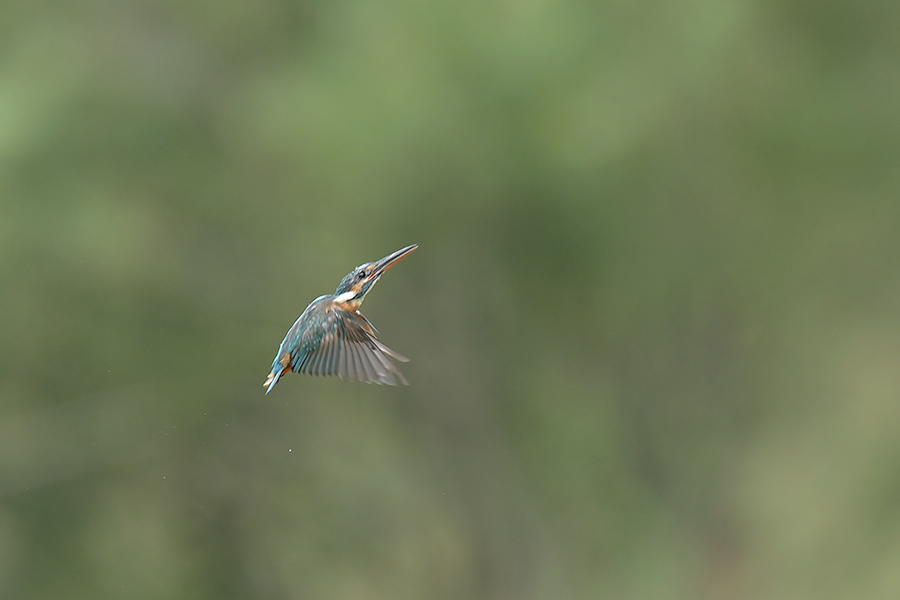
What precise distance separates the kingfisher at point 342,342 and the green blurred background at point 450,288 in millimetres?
2082

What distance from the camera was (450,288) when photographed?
14.9ft

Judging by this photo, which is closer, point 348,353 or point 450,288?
point 348,353

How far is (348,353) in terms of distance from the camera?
2002mm

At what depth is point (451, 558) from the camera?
504 cm

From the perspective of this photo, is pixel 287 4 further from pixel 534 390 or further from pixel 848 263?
pixel 848 263

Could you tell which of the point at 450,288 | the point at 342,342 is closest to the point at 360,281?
the point at 342,342

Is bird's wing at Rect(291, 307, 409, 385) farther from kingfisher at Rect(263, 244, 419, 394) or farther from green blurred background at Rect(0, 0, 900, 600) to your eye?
green blurred background at Rect(0, 0, 900, 600)

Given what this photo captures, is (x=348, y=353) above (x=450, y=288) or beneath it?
beneath

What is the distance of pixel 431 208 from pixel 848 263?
71.0 inches

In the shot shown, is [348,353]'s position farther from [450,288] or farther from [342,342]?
[450,288]

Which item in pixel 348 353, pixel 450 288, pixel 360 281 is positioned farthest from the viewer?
pixel 450 288

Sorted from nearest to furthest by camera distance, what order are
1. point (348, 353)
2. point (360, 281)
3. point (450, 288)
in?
point (348, 353), point (360, 281), point (450, 288)

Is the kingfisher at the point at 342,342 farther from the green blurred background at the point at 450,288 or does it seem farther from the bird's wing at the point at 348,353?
the green blurred background at the point at 450,288

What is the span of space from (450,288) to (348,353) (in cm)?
256
